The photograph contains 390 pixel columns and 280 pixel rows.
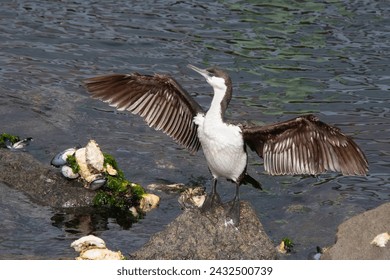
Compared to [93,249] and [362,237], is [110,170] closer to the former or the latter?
[93,249]

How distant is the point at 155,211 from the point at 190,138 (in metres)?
1.20

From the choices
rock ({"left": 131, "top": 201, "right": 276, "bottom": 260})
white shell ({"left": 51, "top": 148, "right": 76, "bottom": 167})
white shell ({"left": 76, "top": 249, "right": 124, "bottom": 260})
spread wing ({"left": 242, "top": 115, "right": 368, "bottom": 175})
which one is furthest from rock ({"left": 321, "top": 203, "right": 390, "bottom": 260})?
white shell ({"left": 51, "top": 148, "right": 76, "bottom": 167})

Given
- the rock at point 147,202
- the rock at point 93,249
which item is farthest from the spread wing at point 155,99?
the rock at point 93,249

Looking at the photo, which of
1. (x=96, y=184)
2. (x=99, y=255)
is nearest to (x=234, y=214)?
(x=99, y=255)

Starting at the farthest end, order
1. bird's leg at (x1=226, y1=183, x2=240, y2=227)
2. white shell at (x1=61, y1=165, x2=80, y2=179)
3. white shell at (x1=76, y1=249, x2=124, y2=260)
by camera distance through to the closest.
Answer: white shell at (x1=61, y1=165, x2=80, y2=179), bird's leg at (x1=226, y1=183, x2=240, y2=227), white shell at (x1=76, y1=249, x2=124, y2=260)

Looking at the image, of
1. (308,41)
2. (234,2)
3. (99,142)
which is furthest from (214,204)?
(234,2)

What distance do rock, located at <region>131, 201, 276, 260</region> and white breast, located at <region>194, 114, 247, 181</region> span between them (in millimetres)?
505

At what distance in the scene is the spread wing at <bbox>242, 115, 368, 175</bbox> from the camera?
31.7 ft

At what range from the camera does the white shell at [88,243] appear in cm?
1002

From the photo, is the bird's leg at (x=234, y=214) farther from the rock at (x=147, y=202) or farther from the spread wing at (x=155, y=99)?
the rock at (x=147, y=202)

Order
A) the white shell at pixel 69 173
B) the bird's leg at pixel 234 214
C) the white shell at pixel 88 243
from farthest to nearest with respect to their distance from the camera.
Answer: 1. the white shell at pixel 69 173
2. the white shell at pixel 88 243
3. the bird's leg at pixel 234 214

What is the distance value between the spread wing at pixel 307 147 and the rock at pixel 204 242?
752 mm

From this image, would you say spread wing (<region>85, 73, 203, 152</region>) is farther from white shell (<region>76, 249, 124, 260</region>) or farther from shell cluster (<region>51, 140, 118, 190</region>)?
white shell (<region>76, 249, 124, 260</region>)

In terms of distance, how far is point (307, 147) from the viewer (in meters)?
9.86
